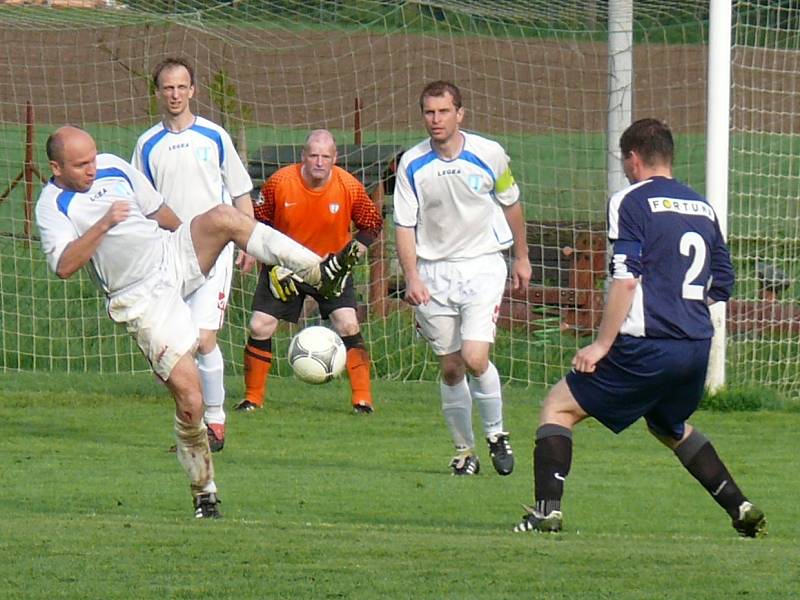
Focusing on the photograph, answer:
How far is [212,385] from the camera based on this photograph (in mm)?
10055

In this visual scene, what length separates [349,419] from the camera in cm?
1175

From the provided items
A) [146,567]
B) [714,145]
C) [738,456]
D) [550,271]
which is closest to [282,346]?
Answer: [550,271]

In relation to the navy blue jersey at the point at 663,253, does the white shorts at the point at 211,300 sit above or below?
below

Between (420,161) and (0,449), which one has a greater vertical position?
(420,161)

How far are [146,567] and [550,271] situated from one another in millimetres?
9721

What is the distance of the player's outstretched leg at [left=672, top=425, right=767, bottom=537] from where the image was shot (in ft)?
23.2

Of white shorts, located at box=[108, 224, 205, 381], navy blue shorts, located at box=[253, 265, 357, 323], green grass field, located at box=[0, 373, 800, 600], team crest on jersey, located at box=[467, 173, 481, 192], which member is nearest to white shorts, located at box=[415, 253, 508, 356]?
team crest on jersey, located at box=[467, 173, 481, 192]

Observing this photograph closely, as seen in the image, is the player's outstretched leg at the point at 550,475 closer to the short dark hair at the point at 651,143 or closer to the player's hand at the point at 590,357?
the player's hand at the point at 590,357

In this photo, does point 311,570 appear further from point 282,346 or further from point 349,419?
point 282,346

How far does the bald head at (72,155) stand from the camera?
720cm

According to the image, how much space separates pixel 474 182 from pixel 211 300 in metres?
1.84

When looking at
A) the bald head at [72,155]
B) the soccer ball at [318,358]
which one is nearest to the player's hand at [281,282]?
the soccer ball at [318,358]

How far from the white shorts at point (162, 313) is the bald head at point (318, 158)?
165 inches

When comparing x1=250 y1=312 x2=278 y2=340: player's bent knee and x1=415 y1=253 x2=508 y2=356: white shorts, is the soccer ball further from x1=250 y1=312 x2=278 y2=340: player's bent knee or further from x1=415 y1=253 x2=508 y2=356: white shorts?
x1=250 y1=312 x2=278 y2=340: player's bent knee
